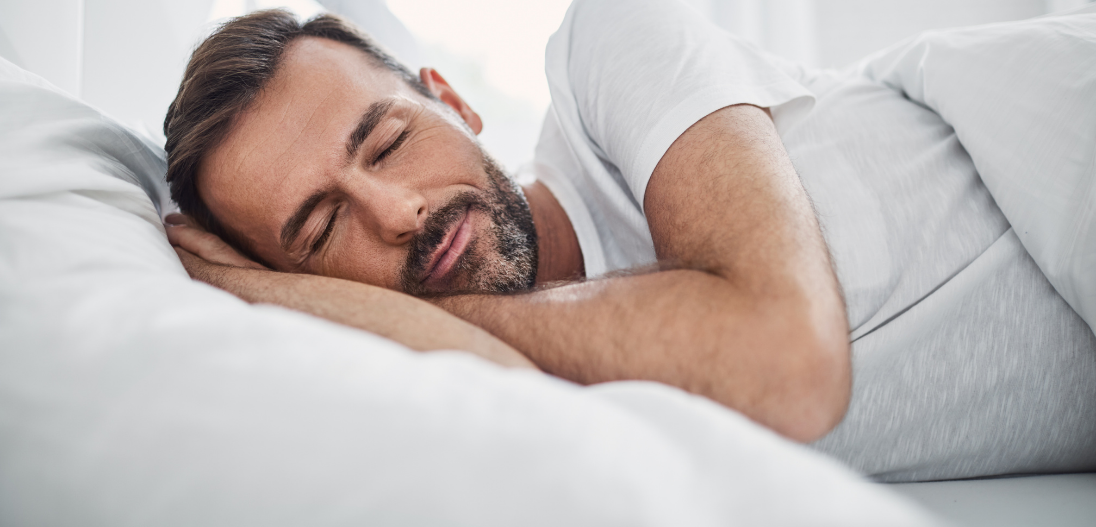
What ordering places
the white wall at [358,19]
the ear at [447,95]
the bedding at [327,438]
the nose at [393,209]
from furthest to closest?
the ear at [447,95], the white wall at [358,19], the nose at [393,209], the bedding at [327,438]

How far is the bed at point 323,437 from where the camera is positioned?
301mm

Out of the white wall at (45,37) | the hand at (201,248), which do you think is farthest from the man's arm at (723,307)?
the white wall at (45,37)

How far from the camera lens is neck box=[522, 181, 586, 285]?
3.53 feet

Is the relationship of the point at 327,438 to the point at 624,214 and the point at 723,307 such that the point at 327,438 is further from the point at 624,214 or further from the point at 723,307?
the point at 624,214

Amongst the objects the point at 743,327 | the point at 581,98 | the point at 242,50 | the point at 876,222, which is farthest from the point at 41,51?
the point at 876,222

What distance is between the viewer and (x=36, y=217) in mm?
518

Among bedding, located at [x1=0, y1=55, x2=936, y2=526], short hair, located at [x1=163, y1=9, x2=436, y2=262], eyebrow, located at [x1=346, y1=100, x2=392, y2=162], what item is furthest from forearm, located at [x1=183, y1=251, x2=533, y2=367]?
short hair, located at [x1=163, y1=9, x2=436, y2=262]

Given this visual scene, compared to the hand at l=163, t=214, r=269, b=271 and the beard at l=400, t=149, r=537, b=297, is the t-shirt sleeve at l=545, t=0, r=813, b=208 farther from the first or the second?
the hand at l=163, t=214, r=269, b=271

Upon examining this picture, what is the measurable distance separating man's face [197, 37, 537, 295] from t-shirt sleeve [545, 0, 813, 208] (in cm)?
24

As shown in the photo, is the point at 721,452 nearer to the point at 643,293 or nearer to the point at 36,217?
the point at 643,293

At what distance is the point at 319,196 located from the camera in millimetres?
857

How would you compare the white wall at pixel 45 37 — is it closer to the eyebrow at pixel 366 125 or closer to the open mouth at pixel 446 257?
the eyebrow at pixel 366 125

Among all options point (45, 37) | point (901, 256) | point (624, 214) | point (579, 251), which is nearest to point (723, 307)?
point (901, 256)

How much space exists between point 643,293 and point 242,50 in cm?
89
